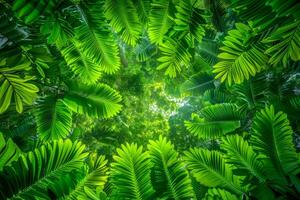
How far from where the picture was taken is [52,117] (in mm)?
1677

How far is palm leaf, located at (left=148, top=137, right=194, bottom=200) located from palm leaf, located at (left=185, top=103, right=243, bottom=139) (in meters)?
1.37

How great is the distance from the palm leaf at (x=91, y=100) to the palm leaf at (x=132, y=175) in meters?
0.52

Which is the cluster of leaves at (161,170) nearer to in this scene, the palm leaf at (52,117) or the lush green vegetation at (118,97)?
the lush green vegetation at (118,97)

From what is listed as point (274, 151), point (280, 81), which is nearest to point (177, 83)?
point (280, 81)

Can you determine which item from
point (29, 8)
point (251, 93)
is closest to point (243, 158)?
point (29, 8)

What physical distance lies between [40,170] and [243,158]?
3.56 ft

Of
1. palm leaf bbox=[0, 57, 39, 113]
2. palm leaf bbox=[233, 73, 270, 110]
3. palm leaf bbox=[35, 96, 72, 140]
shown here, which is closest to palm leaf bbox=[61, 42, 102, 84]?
palm leaf bbox=[35, 96, 72, 140]

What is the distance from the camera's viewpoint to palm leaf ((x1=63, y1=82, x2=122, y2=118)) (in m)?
1.69

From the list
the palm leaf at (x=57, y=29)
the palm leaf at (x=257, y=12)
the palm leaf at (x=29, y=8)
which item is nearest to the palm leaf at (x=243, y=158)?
the palm leaf at (x=257, y=12)

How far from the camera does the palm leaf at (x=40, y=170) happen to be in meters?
1.07

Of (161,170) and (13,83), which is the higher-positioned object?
(13,83)

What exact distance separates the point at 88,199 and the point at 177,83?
457 centimetres

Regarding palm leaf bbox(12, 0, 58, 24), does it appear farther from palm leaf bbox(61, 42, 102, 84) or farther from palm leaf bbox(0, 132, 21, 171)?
palm leaf bbox(61, 42, 102, 84)

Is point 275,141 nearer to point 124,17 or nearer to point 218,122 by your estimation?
point 124,17
